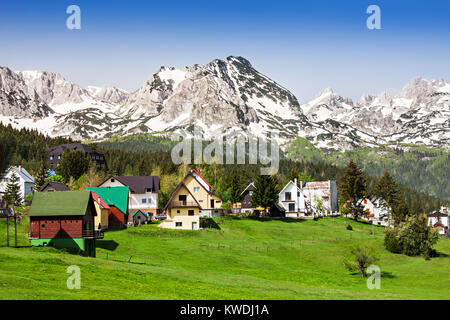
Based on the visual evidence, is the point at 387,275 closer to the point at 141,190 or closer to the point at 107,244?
the point at 107,244

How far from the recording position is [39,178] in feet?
Result: 343

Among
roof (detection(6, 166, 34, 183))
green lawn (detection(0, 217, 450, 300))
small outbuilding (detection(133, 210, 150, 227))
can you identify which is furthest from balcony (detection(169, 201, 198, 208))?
roof (detection(6, 166, 34, 183))

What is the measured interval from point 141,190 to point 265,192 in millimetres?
24765

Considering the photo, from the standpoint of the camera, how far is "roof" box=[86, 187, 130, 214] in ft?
268

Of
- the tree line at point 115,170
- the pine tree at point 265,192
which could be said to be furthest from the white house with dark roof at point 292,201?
the pine tree at point 265,192

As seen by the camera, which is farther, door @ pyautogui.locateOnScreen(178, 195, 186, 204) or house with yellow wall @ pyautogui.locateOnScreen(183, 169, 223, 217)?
house with yellow wall @ pyautogui.locateOnScreen(183, 169, 223, 217)

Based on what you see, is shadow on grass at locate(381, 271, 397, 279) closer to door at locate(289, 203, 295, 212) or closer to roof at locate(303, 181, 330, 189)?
door at locate(289, 203, 295, 212)

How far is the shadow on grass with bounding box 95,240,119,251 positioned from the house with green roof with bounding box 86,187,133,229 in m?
15.3

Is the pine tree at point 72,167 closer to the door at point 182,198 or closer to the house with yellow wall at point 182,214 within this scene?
the house with yellow wall at point 182,214

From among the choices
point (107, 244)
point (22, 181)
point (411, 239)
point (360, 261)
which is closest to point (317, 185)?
point (411, 239)

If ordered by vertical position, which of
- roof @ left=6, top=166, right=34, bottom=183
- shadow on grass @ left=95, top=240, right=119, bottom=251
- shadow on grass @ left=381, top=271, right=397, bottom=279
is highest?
roof @ left=6, top=166, right=34, bottom=183

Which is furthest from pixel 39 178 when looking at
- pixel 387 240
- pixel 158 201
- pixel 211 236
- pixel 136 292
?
pixel 136 292

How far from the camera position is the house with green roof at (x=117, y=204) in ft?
261
